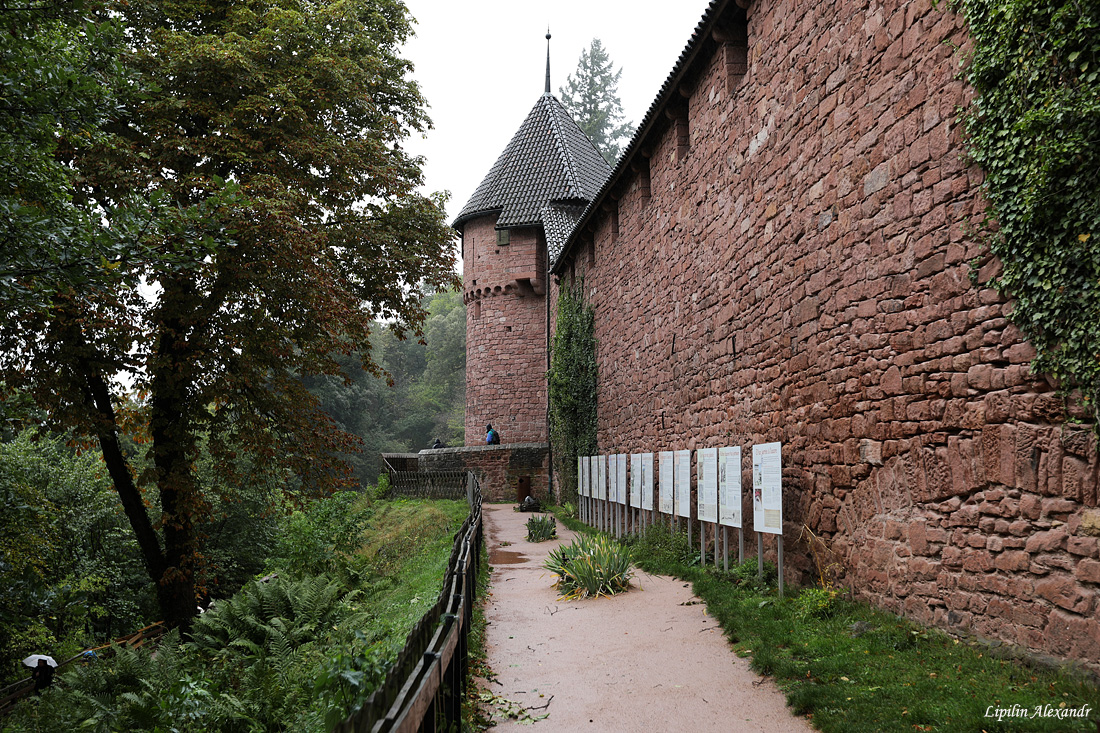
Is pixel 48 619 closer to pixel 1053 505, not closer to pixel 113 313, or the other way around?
pixel 113 313

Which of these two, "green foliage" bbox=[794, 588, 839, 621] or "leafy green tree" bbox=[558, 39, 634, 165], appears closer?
"green foliage" bbox=[794, 588, 839, 621]

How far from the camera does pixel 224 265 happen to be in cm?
997

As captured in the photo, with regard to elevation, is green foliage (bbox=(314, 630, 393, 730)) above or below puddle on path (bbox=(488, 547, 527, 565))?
above

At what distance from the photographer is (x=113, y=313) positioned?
30.1 ft

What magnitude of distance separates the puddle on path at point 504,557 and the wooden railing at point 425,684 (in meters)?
6.36

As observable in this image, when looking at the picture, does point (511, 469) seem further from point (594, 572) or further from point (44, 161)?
point (44, 161)

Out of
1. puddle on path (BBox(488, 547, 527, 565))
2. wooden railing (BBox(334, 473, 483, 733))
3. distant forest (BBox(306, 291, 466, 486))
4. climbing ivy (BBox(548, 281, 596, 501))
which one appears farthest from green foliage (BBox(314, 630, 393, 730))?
distant forest (BBox(306, 291, 466, 486))

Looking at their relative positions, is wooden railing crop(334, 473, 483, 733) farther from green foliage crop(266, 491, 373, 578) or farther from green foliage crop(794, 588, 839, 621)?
green foliage crop(266, 491, 373, 578)

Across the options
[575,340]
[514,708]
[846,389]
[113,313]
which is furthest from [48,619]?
[846,389]

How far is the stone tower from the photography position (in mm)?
27453

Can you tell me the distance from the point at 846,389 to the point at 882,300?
966mm

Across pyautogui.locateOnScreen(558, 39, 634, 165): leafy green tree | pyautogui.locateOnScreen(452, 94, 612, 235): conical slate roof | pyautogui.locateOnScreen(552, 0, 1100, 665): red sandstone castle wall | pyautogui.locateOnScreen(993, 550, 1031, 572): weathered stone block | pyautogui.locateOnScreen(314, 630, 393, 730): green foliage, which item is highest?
pyautogui.locateOnScreen(558, 39, 634, 165): leafy green tree

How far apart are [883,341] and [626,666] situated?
3319mm

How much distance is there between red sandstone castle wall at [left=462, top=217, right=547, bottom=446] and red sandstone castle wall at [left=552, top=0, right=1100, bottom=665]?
16.6m
